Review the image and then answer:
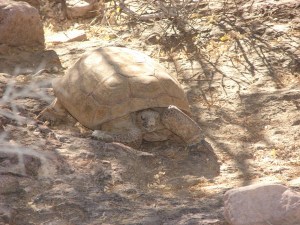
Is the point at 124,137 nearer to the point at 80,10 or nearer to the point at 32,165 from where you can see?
the point at 32,165

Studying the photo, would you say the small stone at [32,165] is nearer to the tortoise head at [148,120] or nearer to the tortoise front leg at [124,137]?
the tortoise front leg at [124,137]

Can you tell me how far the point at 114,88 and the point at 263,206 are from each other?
211cm

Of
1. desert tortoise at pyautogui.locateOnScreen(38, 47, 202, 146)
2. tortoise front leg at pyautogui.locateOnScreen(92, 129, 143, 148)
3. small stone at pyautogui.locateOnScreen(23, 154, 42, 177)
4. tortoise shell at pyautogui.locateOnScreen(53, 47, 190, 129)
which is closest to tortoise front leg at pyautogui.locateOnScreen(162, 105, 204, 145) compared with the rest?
desert tortoise at pyautogui.locateOnScreen(38, 47, 202, 146)

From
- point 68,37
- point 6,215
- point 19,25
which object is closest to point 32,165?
point 6,215

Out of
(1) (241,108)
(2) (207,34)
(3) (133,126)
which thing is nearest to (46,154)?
(3) (133,126)

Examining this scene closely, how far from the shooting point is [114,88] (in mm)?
4832

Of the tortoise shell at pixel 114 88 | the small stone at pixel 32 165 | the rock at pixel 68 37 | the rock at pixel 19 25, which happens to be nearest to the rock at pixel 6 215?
the small stone at pixel 32 165

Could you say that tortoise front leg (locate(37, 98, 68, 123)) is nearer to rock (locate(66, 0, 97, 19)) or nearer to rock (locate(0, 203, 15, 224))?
rock (locate(0, 203, 15, 224))

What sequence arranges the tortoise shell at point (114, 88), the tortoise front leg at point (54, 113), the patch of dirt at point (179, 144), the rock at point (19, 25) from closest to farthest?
1. the patch of dirt at point (179, 144)
2. the tortoise shell at point (114, 88)
3. the tortoise front leg at point (54, 113)
4. the rock at point (19, 25)

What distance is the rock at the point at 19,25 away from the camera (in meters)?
6.76

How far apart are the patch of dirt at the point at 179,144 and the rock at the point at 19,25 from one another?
219mm

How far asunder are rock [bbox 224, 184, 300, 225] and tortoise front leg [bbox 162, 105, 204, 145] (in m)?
1.71

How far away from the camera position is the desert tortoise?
15.8 feet

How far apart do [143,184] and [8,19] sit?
3.31 meters
